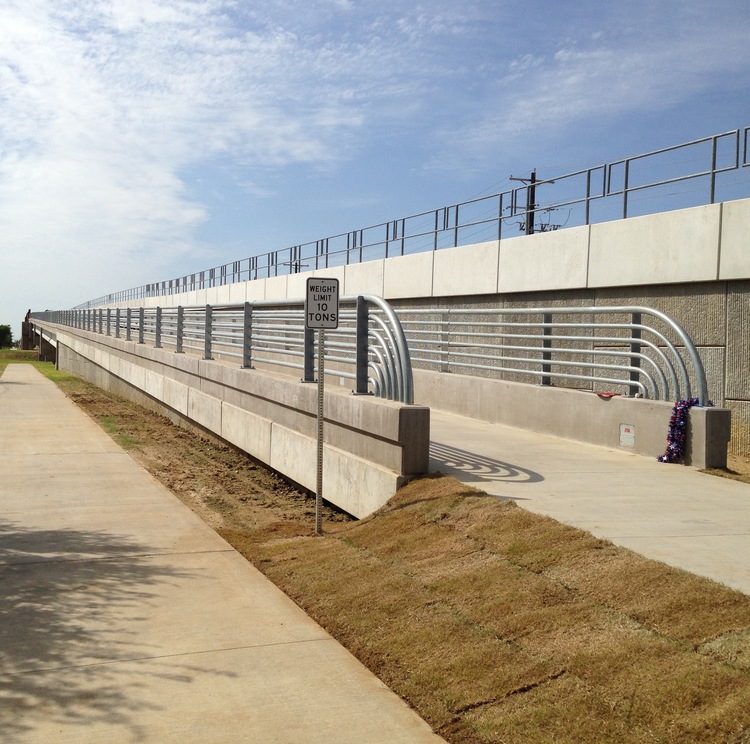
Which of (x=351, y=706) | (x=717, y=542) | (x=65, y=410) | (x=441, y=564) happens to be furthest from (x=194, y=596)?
(x=65, y=410)

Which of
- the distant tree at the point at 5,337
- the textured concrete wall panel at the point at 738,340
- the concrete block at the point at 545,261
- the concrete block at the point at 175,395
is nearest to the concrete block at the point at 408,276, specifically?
the concrete block at the point at 545,261

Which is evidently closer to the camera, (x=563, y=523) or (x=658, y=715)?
(x=658, y=715)

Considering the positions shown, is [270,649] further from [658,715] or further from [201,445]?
[201,445]

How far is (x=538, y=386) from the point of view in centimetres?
1219

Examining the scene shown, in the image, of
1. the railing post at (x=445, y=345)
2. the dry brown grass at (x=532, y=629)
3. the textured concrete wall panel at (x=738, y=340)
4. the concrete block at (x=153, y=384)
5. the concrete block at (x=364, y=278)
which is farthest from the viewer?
the concrete block at (x=364, y=278)

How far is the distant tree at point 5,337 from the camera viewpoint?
13475 centimetres

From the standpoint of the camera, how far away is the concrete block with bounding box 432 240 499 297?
1709cm

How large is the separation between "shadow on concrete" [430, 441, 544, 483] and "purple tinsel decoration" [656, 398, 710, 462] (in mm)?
1707

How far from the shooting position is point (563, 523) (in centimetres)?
649

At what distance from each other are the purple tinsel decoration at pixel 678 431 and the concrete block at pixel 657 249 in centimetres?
315

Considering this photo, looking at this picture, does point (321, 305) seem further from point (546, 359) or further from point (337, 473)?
point (546, 359)

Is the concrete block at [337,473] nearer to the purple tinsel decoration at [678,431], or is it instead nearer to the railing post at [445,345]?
the purple tinsel decoration at [678,431]

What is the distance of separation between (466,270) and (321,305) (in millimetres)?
9784

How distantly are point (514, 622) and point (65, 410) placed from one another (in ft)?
67.2
